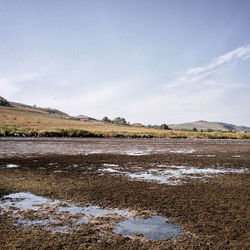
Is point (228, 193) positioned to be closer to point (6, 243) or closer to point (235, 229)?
point (235, 229)

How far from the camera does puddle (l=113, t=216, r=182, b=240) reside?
544cm

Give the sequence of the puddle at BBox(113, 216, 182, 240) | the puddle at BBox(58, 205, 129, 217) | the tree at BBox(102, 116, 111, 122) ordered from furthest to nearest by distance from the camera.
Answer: the tree at BBox(102, 116, 111, 122)
the puddle at BBox(58, 205, 129, 217)
the puddle at BBox(113, 216, 182, 240)

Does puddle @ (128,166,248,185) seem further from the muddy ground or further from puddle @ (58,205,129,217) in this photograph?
puddle @ (58,205,129,217)

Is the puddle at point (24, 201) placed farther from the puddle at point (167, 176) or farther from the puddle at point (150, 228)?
the puddle at point (167, 176)

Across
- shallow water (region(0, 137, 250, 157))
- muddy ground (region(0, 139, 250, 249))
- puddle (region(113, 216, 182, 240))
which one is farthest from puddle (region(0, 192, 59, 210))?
shallow water (region(0, 137, 250, 157))

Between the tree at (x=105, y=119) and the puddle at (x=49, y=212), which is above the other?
the tree at (x=105, y=119)

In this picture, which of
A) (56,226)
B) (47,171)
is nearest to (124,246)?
(56,226)

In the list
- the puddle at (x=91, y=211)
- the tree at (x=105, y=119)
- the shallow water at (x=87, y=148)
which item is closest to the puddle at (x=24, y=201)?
the puddle at (x=91, y=211)

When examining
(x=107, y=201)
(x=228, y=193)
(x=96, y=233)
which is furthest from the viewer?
(x=228, y=193)

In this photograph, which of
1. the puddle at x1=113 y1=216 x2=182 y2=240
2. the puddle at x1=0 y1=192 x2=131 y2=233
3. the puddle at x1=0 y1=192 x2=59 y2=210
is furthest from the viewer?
the puddle at x1=0 y1=192 x2=59 y2=210

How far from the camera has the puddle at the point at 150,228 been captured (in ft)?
17.8

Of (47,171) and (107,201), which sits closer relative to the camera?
(107,201)

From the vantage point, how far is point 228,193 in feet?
29.4

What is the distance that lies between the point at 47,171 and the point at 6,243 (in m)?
8.33
